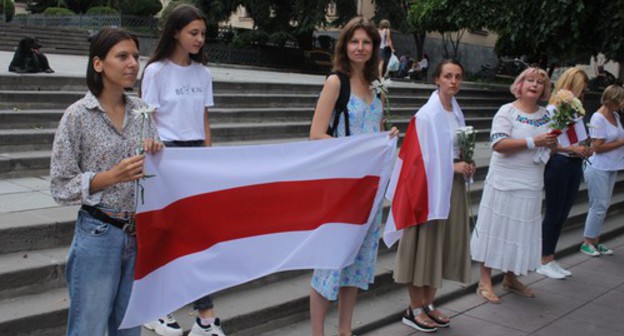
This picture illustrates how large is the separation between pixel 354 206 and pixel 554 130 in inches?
87.5

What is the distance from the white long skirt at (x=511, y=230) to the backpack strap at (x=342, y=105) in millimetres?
2182

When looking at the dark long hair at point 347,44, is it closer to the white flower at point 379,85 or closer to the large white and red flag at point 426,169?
the white flower at point 379,85

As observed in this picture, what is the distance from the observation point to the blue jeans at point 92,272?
9.99 feet

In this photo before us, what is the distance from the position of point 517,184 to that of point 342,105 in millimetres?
2253

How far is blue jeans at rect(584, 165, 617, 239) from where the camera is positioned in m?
8.02

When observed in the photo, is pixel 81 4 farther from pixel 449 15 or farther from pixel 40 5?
pixel 449 15

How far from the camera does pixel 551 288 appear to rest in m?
6.89

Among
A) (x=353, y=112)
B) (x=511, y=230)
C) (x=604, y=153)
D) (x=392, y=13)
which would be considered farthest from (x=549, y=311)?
(x=392, y=13)

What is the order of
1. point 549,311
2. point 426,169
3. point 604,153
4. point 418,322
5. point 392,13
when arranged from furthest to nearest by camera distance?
1. point 392,13
2. point 604,153
3. point 549,311
4. point 418,322
5. point 426,169

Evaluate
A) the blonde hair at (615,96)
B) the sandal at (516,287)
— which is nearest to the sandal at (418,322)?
the sandal at (516,287)

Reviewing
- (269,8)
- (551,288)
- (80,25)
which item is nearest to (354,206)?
(551,288)

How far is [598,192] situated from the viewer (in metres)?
8.08

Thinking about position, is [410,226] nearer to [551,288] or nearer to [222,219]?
[222,219]

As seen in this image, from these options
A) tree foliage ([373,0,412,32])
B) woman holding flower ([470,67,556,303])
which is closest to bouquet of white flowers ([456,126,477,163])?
woman holding flower ([470,67,556,303])
